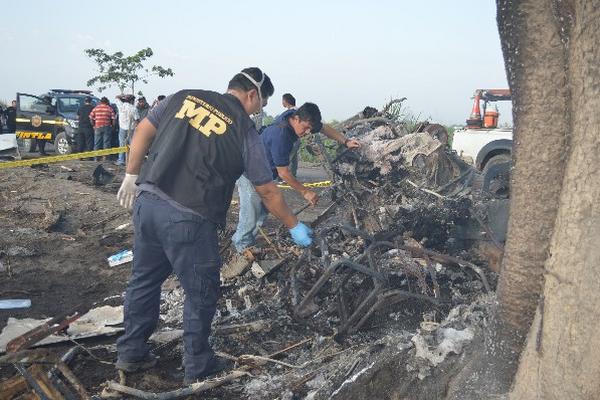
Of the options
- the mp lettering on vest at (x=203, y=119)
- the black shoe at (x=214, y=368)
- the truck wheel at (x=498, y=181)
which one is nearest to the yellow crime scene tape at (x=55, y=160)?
the truck wheel at (x=498, y=181)

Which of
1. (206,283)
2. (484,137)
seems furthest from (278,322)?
(484,137)

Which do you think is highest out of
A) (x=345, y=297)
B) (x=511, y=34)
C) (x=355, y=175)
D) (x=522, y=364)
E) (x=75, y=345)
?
(x=511, y=34)

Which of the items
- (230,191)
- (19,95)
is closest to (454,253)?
(230,191)

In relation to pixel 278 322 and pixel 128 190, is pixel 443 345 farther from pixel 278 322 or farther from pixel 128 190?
pixel 128 190

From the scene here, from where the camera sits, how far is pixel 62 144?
50.0ft

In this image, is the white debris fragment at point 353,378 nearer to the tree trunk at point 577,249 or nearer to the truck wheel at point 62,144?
the tree trunk at point 577,249

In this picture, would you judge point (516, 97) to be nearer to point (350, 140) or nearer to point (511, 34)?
point (511, 34)

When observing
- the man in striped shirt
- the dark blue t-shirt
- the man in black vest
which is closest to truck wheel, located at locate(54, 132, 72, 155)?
the man in striped shirt

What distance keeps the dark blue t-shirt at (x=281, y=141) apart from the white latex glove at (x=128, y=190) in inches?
63.7

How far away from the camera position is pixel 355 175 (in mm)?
6004

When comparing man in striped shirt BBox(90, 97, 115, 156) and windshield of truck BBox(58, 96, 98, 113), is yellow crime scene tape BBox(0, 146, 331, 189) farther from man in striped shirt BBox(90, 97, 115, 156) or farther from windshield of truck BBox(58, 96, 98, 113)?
windshield of truck BBox(58, 96, 98, 113)

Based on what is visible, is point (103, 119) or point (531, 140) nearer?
point (531, 140)

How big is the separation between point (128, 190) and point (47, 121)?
43.3 ft

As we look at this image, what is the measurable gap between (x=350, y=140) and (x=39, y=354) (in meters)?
4.21
